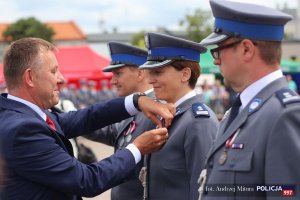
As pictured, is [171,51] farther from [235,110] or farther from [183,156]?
[235,110]

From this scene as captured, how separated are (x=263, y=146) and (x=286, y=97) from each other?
0.73 feet

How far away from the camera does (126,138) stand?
4.14 metres

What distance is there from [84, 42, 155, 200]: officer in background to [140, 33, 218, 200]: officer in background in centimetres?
48

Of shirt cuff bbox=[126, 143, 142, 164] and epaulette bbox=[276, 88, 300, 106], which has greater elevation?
epaulette bbox=[276, 88, 300, 106]

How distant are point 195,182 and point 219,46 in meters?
0.98

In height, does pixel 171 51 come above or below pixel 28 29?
above

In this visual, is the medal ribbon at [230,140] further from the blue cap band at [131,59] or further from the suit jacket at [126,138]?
the blue cap band at [131,59]


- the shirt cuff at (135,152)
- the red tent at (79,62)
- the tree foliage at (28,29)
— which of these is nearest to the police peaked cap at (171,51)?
the shirt cuff at (135,152)

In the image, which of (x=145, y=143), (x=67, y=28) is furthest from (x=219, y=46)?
(x=67, y=28)

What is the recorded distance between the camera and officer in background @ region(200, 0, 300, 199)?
2.11 metres

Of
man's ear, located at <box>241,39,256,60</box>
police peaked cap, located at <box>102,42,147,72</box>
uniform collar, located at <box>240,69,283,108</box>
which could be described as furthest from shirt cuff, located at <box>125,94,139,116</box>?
man's ear, located at <box>241,39,256,60</box>

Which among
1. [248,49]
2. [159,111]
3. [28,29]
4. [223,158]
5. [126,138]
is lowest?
[28,29]

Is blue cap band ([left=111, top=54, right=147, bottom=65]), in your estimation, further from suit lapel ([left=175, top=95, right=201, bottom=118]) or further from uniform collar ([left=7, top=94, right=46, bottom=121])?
uniform collar ([left=7, top=94, right=46, bottom=121])

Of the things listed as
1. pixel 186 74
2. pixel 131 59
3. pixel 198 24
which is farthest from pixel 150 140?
pixel 198 24
